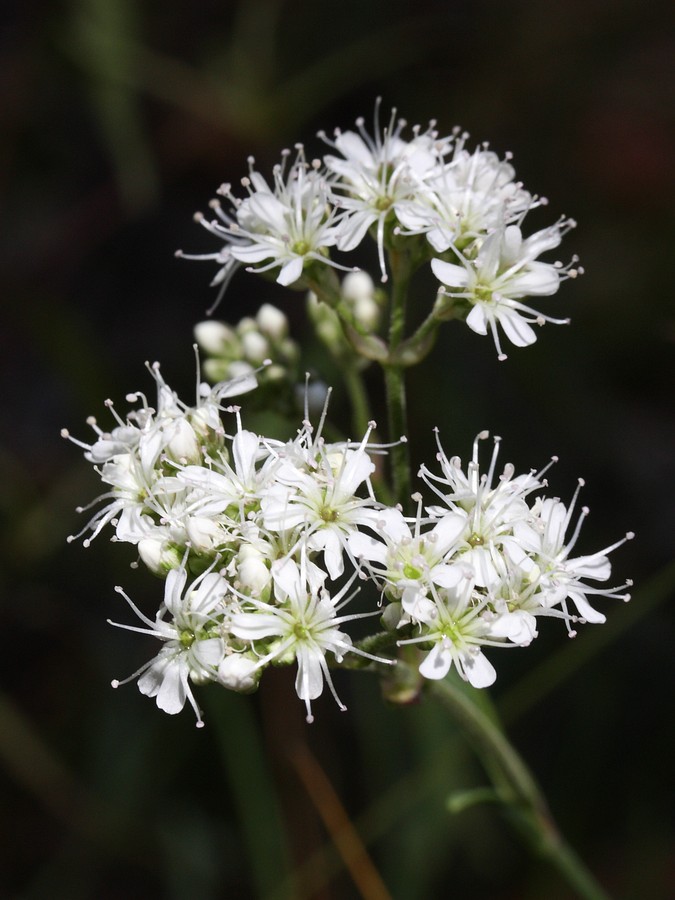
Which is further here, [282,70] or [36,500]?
[282,70]

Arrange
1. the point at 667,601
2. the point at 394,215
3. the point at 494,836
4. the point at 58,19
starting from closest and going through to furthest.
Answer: the point at 394,215 < the point at 494,836 < the point at 667,601 < the point at 58,19

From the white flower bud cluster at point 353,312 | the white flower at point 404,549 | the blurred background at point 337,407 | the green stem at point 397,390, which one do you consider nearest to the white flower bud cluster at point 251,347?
the white flower bud cluster at point 353,312

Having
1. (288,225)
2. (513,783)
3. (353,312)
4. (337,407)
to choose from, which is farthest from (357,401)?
(337,407)

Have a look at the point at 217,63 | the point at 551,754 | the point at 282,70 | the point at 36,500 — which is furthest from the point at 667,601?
the point at 217,63

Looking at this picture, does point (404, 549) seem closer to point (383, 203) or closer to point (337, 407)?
point (383, 203)

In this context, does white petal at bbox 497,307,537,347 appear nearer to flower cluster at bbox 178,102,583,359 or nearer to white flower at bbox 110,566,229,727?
flower cluster at bbox 178,102,583,359

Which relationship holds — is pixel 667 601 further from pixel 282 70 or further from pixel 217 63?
pixel 217 63
